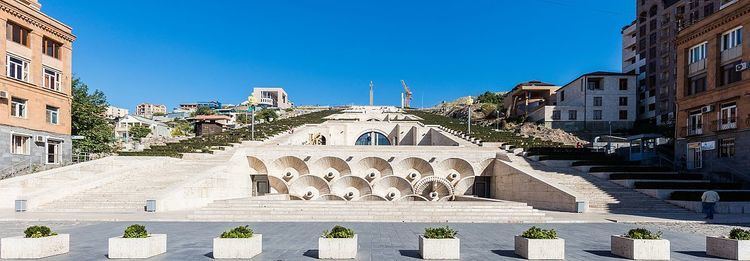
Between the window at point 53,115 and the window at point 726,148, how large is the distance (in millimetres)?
42483

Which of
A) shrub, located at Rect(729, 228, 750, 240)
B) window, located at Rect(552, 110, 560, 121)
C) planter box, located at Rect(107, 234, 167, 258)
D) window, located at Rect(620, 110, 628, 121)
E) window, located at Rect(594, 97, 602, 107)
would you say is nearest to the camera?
planter box, located at Rect(107, 234, 167, 258)

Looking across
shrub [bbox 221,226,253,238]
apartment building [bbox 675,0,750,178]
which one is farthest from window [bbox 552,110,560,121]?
shrub [bbox 221,226,253,238]

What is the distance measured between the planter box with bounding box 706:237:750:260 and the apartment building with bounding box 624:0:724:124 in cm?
5260

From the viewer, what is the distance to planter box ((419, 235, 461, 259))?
993cm

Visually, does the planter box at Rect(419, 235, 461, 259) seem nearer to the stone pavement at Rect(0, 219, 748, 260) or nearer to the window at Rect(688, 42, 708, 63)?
the stone pavement at Rect(0, 219, 748, 260)

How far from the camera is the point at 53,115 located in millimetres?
31641

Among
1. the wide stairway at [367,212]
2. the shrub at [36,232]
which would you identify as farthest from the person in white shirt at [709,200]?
the shrub at [36,232]

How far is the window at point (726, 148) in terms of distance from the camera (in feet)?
90.9

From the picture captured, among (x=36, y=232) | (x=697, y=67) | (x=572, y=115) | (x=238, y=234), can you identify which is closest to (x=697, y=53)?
(x=697, y=67)

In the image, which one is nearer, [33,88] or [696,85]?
[33,88]

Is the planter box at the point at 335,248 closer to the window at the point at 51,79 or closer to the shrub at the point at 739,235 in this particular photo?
the shrub at the point at 739,235

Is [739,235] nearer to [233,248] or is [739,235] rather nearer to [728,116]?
[233,248]

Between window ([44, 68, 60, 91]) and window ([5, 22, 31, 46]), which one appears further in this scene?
window ([44, 68, 60, 91])

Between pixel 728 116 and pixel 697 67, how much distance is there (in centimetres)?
448
